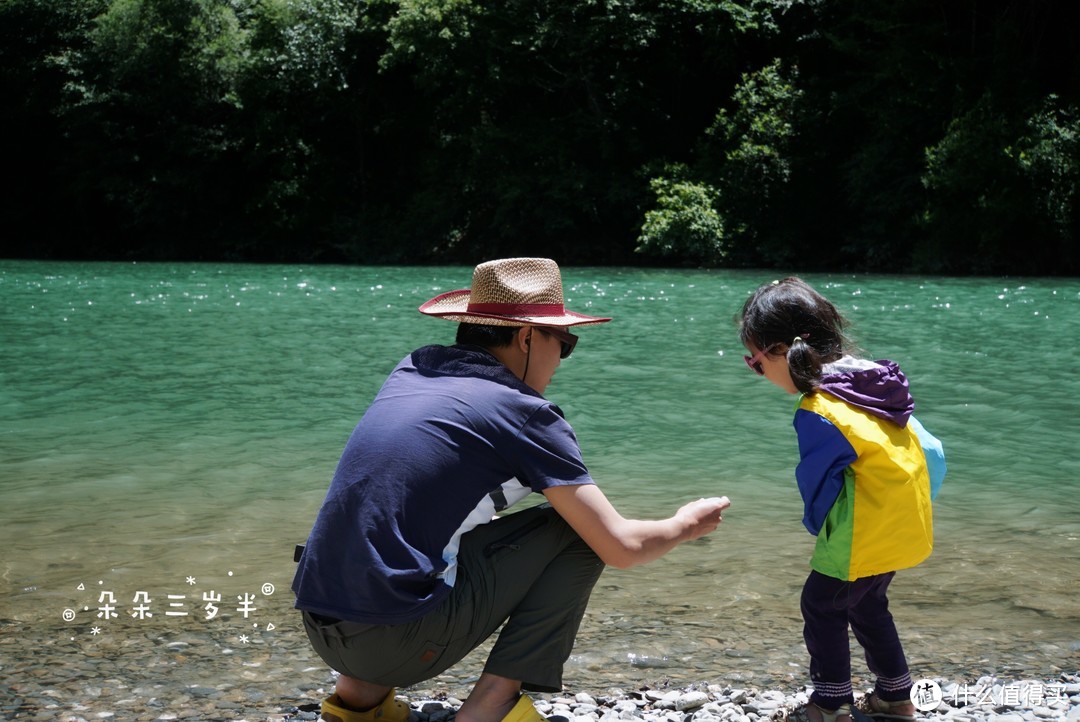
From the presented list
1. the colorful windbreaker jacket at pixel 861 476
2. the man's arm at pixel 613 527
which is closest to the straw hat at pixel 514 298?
the man's arm at pixel 613 527

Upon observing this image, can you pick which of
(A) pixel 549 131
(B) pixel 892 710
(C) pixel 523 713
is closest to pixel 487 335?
(C) pixel 523 713

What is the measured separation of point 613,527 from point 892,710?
106 cm

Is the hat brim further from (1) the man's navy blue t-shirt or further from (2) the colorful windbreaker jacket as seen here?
(2) the colorful windbreaker jacket

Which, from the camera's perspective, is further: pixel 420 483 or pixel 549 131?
pixel 549 131

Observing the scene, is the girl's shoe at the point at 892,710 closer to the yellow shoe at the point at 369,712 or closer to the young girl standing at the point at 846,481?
the young girl standing at the point at 846,481

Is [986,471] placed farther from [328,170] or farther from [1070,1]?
[328,170]

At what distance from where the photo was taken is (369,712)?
2.89 metres

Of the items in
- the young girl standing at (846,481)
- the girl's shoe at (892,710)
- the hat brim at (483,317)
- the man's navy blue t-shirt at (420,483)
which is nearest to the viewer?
the man's navy blue t-shirt at (420,483)

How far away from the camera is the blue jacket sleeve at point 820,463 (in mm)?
2799

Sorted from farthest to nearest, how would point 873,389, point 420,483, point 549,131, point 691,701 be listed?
point 549,131
point 691,701
point 873,389
point 420,483

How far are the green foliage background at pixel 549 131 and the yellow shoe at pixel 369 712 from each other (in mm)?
24092

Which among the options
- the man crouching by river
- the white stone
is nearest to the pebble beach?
the white stone

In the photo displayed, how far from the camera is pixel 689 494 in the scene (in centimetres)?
617

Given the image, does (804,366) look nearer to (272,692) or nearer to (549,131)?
(272,692)
